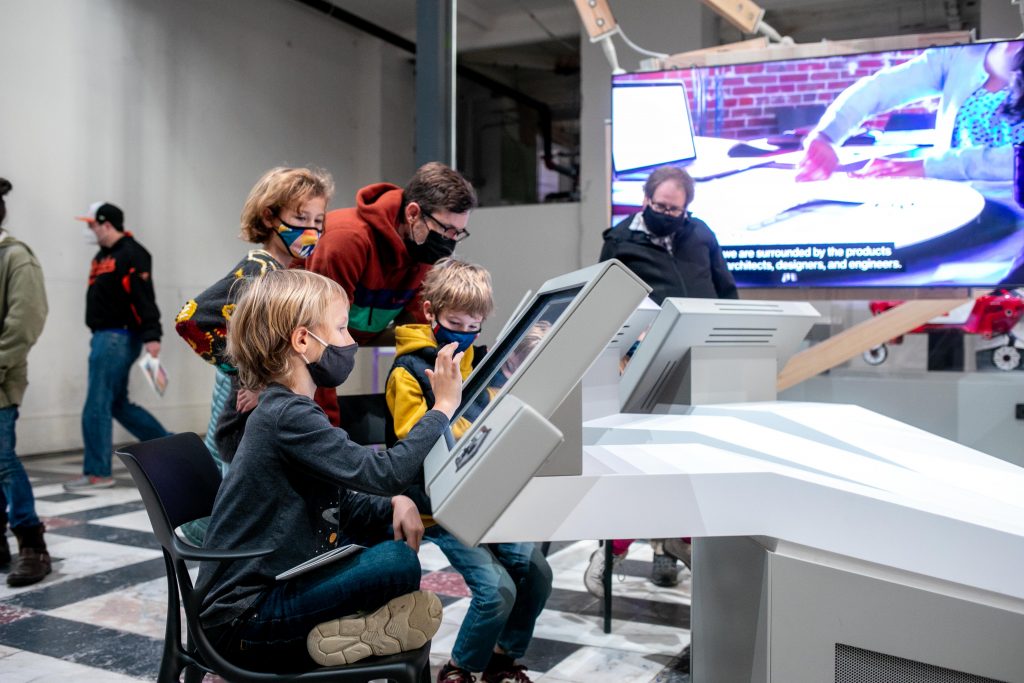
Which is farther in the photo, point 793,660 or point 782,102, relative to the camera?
point 782,102

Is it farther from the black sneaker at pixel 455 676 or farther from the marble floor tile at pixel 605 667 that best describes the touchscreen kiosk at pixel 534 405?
the marble floor tile at pixel 605 667

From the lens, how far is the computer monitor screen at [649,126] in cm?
389

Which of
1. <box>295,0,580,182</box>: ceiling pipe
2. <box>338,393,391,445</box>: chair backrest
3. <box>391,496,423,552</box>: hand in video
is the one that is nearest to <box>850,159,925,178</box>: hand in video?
<box>338,393,391,445</box>: chair backrest

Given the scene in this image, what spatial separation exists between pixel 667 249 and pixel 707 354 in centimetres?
104

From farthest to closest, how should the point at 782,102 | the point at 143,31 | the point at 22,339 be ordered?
the point at 143,31 < the point at 782,102 < the point at 22,339

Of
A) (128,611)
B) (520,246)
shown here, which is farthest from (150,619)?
(520,246)

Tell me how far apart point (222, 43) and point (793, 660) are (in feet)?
24.5

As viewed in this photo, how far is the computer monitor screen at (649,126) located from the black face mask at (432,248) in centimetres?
193

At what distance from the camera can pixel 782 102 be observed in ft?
12.3

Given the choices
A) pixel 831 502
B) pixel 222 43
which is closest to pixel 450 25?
pixel 831 502

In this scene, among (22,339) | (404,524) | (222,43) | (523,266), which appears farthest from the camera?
(222,43)

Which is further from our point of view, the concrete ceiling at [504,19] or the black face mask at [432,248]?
the concrete ceiling at [504,19]

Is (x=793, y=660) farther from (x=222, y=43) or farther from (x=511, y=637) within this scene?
(x=222, y=43)

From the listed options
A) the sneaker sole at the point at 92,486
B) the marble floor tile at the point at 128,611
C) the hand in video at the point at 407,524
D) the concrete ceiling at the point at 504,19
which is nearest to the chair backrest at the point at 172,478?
the hand in video at the point at 407,524
